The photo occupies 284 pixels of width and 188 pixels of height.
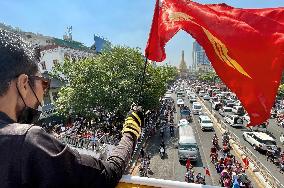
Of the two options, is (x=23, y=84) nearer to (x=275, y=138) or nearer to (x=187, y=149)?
(x=187, y=149)

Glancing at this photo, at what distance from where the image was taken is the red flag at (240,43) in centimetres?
422

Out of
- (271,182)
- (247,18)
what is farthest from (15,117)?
(271,182)

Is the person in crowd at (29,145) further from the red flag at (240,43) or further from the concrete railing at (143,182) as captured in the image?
the red flag at (240,43)

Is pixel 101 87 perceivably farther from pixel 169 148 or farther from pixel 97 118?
pixel 169 148

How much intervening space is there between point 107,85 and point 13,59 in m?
26.1

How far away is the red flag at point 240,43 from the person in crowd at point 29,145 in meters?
2.55

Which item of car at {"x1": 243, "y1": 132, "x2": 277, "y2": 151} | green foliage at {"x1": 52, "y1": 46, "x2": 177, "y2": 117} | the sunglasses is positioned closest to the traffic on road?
car at {"x1": 243, "y1": 132, "x2": 277, "y2": 151}

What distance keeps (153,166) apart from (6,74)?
852 inches

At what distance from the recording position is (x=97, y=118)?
28875mm

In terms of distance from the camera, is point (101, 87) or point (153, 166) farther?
point (101, 87)

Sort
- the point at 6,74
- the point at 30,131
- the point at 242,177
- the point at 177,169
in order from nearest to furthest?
the point at 30,131 < the point at 6,74 < the point at 242,177 < the point at 177,169

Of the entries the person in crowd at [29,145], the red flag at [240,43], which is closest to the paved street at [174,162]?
the red flag at [240,43]

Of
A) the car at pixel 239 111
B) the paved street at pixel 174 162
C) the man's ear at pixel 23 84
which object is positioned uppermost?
the man's ear at pixel 23 84

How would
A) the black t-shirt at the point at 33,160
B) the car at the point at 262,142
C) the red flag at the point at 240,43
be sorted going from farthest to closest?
the car at the point at 262,142, the red flag at the point at 240,43, the black t-shirt at the point at 33,160
